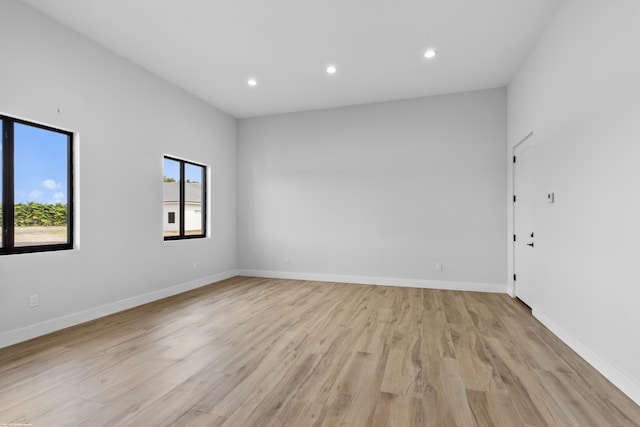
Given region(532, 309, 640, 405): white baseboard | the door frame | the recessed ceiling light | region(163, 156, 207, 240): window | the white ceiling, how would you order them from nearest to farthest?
region(532, 309, 640, 405): white baseboard, the white ceiling, the recessed ceiling light, the door frame, region(163, 156, 207, 240): window

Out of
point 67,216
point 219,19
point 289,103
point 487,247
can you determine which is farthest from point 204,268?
point 487,247

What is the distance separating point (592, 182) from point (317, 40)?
3.13m

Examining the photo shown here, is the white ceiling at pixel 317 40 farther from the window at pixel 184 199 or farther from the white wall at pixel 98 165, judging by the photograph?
the window at pixel 184 199

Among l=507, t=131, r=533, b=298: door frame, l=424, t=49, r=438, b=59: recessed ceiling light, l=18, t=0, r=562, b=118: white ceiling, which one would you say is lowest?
l=507, t=131, r=533, b=298: door frame

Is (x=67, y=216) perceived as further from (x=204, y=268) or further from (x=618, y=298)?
(x=618, y=298)

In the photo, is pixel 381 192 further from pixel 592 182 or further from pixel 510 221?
pixel 592 182

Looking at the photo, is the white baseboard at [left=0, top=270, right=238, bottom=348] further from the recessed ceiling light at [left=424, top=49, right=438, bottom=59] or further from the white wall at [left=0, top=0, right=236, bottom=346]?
the recessed ceiling light at [left=424, top=49, right=438, bottom=59]

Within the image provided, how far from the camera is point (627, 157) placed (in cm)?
214

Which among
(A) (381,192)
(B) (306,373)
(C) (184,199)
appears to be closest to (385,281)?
(A) (381,192)

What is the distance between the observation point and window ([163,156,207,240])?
502 cm

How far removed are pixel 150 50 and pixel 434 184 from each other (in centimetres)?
469

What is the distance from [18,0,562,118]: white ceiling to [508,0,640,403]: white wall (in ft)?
2.36

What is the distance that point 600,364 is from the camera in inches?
94.0

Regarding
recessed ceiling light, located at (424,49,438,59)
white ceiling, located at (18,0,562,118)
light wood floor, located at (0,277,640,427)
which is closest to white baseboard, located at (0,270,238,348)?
light wood floor, located at (0,277,640,427)
